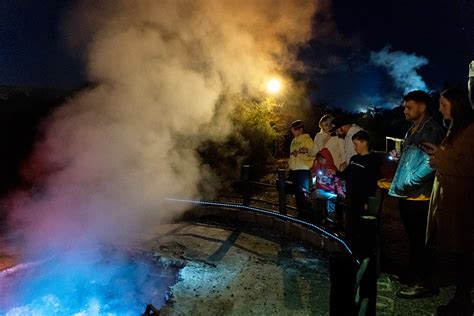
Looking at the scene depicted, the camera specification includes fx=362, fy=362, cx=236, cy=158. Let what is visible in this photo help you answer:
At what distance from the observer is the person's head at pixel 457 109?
10.4ft

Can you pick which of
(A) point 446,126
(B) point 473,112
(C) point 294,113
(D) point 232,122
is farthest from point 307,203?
(C) point 294,113

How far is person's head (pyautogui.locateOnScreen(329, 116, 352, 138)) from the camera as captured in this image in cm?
552

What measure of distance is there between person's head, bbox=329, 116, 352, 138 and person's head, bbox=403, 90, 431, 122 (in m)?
1.68

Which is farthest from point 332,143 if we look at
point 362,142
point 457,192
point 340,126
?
point 457,192

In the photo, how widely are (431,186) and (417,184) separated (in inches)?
6.9

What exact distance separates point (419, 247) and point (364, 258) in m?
1.62

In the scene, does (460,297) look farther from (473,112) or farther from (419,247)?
(473,112)

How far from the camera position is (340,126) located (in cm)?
556

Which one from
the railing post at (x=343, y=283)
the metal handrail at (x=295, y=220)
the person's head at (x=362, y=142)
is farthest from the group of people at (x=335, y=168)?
the railing post at (x=343, y=283)

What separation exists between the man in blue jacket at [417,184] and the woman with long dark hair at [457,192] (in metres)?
0.30

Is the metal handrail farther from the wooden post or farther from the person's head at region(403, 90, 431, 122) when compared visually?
the person's head at region(403, 90, 431, 122)

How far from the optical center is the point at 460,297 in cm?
321

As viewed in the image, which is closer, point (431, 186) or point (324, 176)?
point (431, 186)

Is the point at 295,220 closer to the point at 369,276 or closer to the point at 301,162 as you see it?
the point at 301,162
